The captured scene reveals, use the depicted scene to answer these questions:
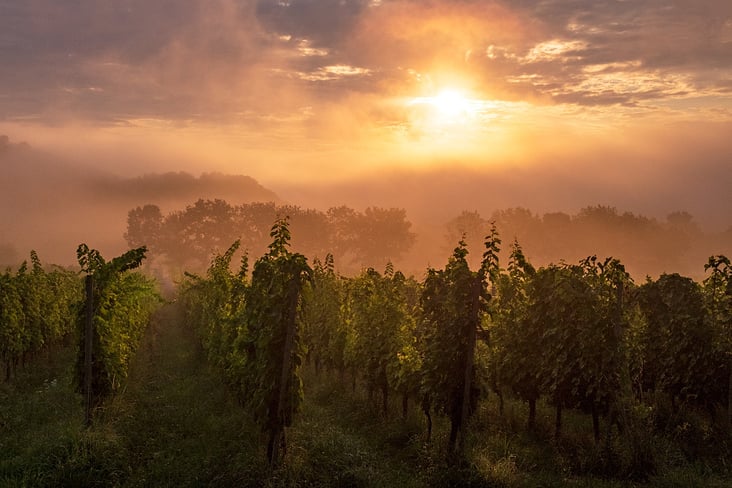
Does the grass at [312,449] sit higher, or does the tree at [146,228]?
the tree at [146,228]

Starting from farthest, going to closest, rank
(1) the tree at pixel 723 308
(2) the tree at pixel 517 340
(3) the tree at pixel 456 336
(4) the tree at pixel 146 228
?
1. (4) the tree at pixel 146 228
2. (2) the tree at pixel 517 340
3. (1) the tree at pixel 723 308
4. (3) the tree at pixel 456 336

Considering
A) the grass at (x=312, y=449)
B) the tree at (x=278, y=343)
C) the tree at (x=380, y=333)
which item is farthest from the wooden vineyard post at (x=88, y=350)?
the tree at (x=380, y=333)

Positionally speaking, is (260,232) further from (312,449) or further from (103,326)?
(312,449)

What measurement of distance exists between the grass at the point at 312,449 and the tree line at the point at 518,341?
60 cm

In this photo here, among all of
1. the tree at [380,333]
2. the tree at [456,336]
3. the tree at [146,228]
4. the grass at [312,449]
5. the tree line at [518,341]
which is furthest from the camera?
the tree at [146,228]

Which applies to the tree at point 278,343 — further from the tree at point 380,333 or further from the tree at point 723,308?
the tree at point 723,308

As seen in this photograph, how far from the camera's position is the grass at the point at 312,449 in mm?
11523

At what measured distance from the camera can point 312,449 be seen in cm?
1245

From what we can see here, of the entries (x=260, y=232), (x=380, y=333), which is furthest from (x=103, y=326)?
(x=260, y=232)

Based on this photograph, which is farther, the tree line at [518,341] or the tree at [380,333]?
the tree at [380,333]

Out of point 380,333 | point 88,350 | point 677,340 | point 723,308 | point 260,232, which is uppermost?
point 260,232

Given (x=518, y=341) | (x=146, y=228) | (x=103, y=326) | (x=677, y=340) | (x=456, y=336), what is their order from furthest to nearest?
1. (x=146, y=228)
2. (x=677, y=340)
3. (x=518, y=341)
4. (x=103, y=326)
5. (x=456, y=336)

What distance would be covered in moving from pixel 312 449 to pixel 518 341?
749 centimetres

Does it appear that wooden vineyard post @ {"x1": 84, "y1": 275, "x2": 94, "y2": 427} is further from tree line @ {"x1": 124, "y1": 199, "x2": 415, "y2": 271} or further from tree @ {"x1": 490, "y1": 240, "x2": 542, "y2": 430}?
tree line @ {"x1": 124, "y1": 199, "x2": 415, "y2": 271}
